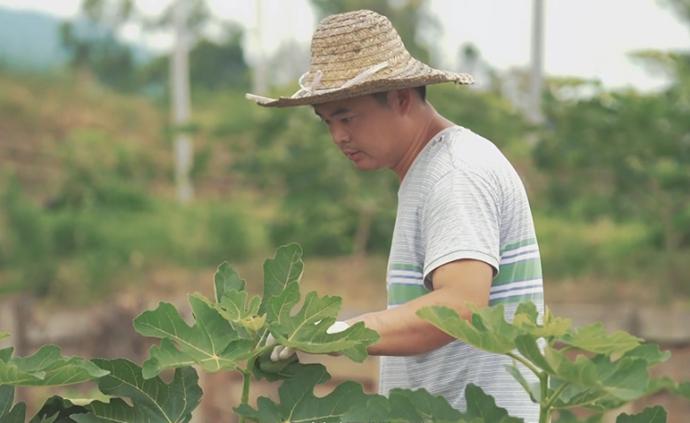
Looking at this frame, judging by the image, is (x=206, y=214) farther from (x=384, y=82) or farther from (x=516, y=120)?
(x=384, y=82)

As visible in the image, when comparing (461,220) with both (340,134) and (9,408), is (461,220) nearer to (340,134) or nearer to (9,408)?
(340,134)

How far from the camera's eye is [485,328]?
65.1 inches

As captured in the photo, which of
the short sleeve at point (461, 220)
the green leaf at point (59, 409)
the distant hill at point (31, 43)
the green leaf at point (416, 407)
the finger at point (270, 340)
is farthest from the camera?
the distant hill at point (31, 43)

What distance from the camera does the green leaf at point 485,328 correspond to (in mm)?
1640

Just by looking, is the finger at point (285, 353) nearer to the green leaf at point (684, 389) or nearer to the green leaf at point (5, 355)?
the green leaf at point (5, 355)

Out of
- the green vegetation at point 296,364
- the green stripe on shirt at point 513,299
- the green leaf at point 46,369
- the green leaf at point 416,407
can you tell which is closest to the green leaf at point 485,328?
the green vegetation at point 296,364

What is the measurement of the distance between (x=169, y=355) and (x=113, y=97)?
15254 millimetres

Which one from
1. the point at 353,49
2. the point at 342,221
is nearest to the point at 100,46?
the point at 342,221

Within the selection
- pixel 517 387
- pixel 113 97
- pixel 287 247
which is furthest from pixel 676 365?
pixel 113 97

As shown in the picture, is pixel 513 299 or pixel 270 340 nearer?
pixel 270 340

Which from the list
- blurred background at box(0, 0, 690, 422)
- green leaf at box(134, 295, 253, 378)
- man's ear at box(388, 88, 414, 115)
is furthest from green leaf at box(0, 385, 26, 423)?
blurred background at box(0, 0, 690, 422)

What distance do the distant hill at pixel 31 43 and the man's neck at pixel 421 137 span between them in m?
13.9

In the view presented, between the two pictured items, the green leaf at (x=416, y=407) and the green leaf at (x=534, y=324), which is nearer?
the green leaf at (x=534, y=324)

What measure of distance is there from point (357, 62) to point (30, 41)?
48.3 feet
